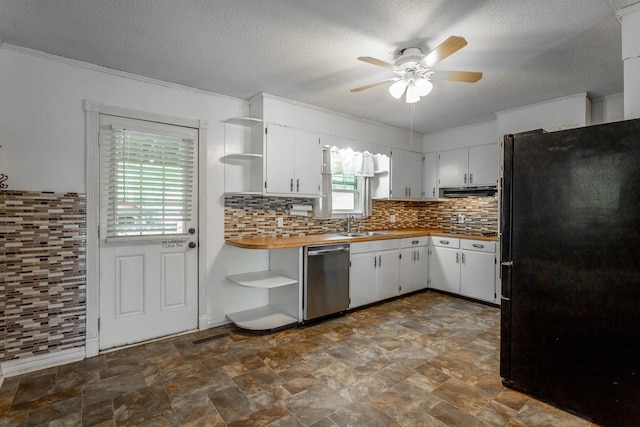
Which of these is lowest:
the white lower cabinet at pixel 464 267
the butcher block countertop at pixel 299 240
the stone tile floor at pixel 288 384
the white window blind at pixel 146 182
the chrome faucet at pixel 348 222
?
the stone tile floor at pixel 288 384

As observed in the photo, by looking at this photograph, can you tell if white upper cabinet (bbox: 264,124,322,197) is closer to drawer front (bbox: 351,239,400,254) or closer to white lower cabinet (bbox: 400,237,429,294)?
drawer front (bbox: 351,239,400,254)

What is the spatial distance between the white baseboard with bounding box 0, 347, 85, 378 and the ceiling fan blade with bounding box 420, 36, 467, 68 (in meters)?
3.58

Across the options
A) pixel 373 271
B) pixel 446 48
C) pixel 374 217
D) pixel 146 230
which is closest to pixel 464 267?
pixel 373 271

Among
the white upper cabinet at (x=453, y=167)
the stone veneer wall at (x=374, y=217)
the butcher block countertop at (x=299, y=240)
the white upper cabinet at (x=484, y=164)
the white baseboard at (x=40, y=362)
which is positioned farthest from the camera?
the white upper cabinet at (x=453, y=167)

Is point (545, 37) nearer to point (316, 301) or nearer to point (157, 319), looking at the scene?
point (316, 301)

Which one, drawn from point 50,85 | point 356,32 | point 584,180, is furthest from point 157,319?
point 584,180

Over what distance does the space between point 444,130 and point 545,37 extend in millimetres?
2741

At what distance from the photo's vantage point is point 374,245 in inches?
156

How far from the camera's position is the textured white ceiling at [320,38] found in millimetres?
1924

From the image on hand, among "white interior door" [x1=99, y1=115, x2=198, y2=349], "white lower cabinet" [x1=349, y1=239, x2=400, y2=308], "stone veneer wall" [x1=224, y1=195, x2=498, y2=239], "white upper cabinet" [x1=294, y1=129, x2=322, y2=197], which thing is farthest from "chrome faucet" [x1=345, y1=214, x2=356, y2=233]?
"white interior door" [x1=99, y1=115, x2=198, y2=349]

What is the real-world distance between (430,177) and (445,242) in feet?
3.83

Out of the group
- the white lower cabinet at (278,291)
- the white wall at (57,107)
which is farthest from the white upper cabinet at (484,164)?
the white wall at (57,107)

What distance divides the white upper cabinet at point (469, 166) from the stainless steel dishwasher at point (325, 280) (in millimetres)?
2272

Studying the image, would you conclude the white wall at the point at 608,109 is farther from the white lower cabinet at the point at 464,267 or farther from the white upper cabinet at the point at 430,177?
the white upper cabinet at the point at 430,177
